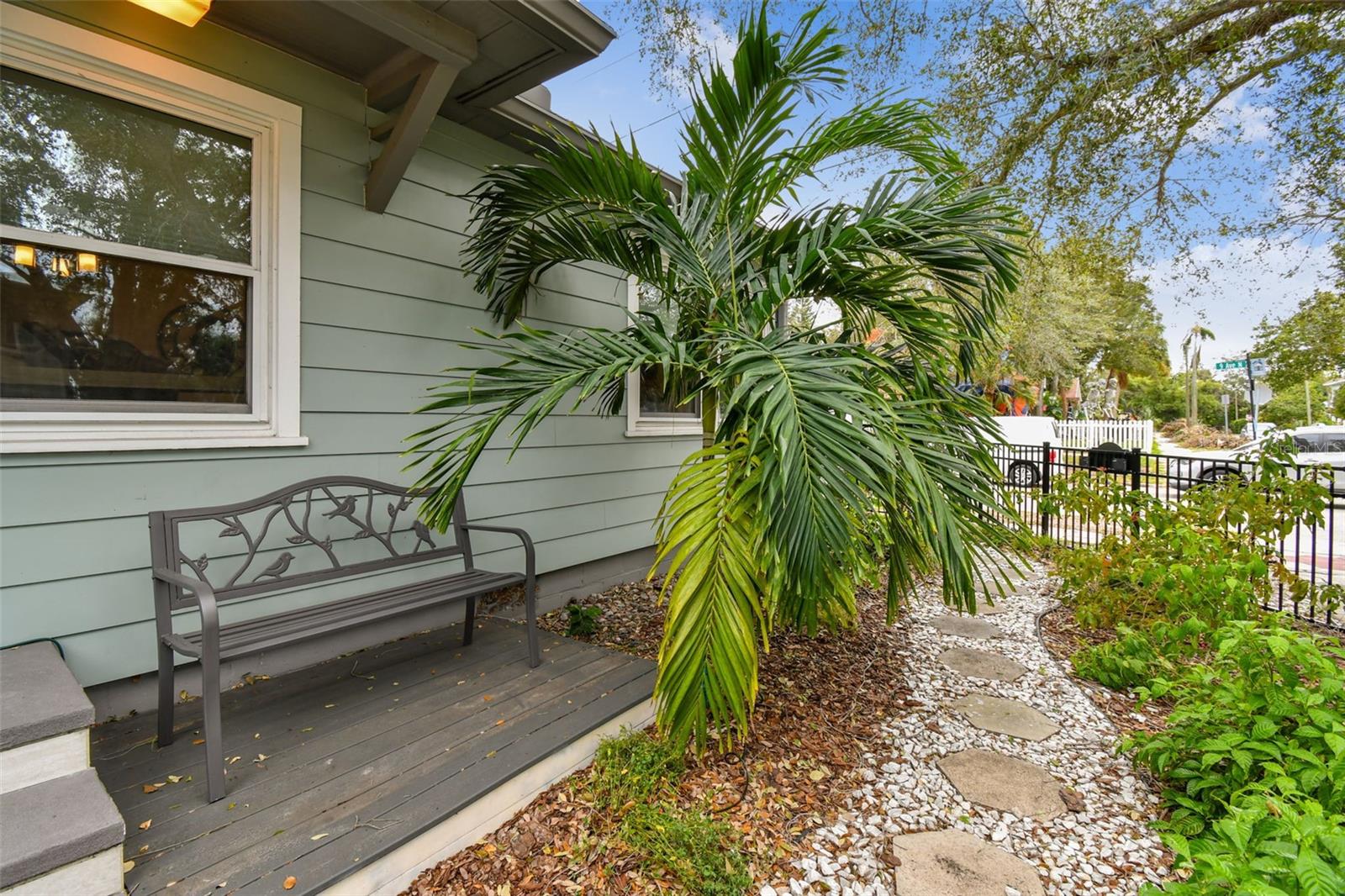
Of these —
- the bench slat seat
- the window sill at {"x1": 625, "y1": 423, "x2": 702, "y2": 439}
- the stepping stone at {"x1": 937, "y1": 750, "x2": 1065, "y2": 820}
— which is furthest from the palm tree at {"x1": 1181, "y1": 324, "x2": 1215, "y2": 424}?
the bench slat seat

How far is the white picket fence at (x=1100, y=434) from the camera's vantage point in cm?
1302

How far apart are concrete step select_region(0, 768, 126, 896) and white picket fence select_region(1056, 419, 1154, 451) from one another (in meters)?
15.5

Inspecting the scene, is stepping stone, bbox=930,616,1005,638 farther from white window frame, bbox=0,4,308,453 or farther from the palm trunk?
white window frame, bbox=0,4,308,453

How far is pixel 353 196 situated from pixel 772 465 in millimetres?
2253

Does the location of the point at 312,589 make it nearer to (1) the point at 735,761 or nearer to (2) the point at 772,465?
(1) the point at 735,761

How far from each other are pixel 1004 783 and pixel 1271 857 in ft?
2.85

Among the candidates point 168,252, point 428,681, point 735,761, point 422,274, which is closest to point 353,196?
point 422,274

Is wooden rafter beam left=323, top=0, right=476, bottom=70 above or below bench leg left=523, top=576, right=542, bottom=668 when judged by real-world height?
above

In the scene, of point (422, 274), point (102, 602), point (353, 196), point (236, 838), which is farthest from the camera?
point (422, 274)

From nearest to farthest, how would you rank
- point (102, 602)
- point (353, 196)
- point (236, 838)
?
point (236, 838), point (102, 602), point (353, 196)

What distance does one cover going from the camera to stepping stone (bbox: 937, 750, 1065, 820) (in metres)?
1.86

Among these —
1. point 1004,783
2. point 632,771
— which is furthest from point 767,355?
point 1004,783

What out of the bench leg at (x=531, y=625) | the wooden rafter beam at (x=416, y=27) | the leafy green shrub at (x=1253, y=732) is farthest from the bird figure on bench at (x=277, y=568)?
the leafy green shrub at (x=1253, y=732)

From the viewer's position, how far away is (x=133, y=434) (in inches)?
78.0
